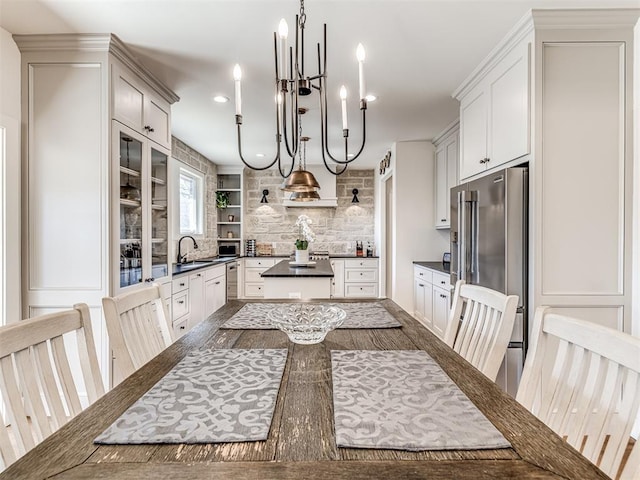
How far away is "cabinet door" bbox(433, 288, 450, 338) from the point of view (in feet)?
11.9

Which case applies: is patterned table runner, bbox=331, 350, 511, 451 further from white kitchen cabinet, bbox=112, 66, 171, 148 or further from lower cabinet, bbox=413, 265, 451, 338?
lower cabinet, bbox=413, 265, 451, 338

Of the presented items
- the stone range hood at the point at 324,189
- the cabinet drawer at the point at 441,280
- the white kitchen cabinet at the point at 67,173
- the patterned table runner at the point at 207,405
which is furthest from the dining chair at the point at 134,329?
the stone range hood at the point at 324,189

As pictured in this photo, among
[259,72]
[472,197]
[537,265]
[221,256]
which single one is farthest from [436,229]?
[221,256]

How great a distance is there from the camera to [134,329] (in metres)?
1.37

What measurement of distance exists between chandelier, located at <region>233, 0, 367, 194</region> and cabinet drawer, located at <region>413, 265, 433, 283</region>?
160cm

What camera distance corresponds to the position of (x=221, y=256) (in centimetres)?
637

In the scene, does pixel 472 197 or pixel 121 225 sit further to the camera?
pixel 472 197

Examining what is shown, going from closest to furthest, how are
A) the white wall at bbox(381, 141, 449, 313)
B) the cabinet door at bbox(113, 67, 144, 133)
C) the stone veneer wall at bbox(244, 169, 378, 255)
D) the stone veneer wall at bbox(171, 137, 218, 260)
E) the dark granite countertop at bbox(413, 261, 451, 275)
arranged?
the cabinet door at bbox(113, 67, 144, 133)
the dark granite countertop at bbox(413, 261, 451, 275)
the white wall at bbox(381, 141, 449, 313)
the stone veneer wall at bbox(171, 137, 218, 260)
the stone veneer wall at bbox(244, 169, 378, 255)

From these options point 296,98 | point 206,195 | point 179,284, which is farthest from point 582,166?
point 206,195

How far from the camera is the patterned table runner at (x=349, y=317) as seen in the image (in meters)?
1.60

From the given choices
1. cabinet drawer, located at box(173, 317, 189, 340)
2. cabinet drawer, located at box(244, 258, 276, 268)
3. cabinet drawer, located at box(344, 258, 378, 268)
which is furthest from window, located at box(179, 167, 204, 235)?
cabinet drawer, located at box(344, 258, 378, 268)

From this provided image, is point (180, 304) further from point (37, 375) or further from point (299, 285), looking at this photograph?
point (37, 375)

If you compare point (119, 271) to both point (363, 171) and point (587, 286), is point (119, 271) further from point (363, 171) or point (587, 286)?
point (363, 171)

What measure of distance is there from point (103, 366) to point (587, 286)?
306cm
